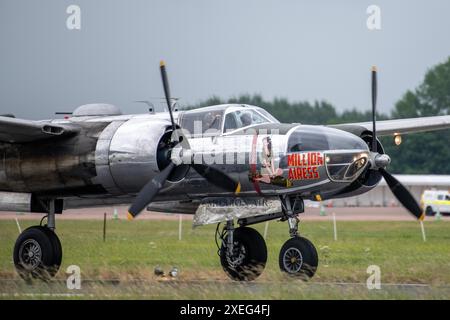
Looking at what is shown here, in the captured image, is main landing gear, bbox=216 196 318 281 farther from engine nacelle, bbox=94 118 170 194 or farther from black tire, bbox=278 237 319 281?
engine nacelle, bbox=94 118 170 194

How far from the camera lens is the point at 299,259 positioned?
55.9ft

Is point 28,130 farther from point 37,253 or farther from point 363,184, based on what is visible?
point 363,184

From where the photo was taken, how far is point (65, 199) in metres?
19.9

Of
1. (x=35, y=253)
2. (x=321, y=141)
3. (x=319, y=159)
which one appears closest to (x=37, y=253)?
(x=35, y=253)

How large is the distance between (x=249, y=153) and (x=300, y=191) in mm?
1218

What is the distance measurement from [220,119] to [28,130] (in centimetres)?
383

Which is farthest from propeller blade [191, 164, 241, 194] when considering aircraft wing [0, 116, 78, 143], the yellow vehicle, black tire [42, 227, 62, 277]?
the yellow vehicle

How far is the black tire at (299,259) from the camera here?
16922 mm

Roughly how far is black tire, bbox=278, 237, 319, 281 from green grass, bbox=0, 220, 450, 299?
21cm

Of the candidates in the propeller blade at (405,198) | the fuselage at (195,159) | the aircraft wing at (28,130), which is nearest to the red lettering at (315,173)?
the fuselage at (195,159)

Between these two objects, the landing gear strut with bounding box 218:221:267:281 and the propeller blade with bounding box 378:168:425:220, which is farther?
the landing gear strut with bounding box 218:221:267:281

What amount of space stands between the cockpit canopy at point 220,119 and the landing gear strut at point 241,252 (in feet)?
6.72

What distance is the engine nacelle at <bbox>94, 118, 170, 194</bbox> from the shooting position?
1777 cm

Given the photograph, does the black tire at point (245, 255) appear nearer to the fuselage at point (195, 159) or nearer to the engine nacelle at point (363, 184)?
the fuselage at point (195, 159)
